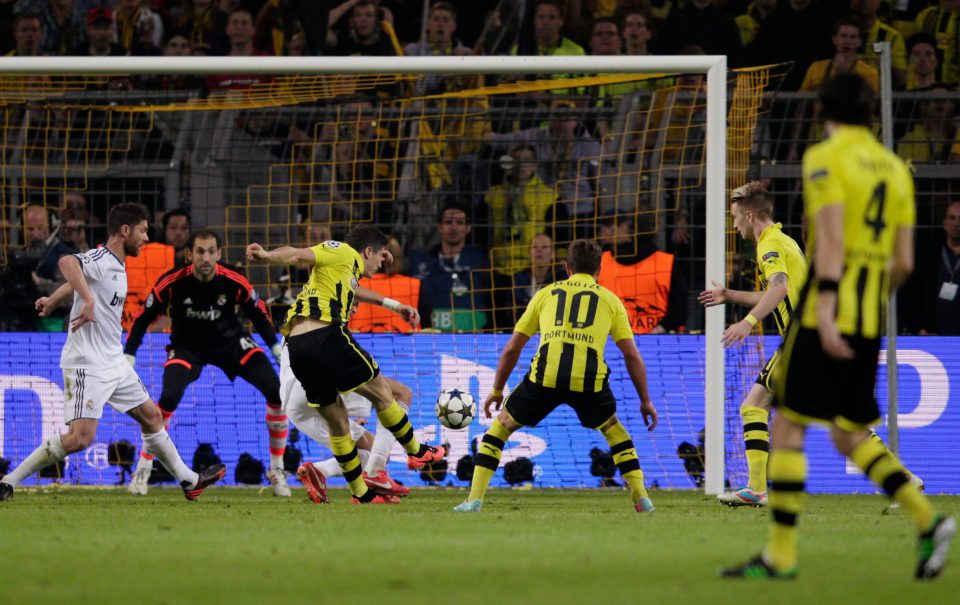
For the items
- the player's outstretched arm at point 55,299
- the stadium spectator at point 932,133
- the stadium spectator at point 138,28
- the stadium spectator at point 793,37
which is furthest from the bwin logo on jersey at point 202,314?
the stadium spectator at point 793,37

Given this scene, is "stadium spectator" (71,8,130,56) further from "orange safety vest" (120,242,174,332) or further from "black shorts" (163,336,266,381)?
"black shorts" (163,336,266,381)

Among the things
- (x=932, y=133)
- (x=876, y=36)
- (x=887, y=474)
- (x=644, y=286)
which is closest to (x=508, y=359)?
(x=887, y=474)

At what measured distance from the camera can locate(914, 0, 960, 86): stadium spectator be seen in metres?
15.3

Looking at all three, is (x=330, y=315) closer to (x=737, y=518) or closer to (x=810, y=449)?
(x=737, y=518)

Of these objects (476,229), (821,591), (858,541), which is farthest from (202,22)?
(821,591)

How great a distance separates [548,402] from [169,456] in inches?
127

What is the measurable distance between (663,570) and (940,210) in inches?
353

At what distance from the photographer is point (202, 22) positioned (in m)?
17.0

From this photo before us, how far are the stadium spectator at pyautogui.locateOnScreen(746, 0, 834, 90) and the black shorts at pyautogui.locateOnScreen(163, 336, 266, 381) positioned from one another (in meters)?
6.96

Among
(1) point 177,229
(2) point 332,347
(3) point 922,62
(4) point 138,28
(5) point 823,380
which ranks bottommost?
(2) point 332,347

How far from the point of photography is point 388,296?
43.9 feet

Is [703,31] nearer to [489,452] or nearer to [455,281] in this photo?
[455,281]

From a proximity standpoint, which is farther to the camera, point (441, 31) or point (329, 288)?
point (441, 31)

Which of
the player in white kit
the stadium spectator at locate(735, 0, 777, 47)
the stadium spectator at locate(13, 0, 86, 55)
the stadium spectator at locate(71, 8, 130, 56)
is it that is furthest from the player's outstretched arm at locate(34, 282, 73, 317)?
the stadium spectator at locate(735, 0, 777, 47)
